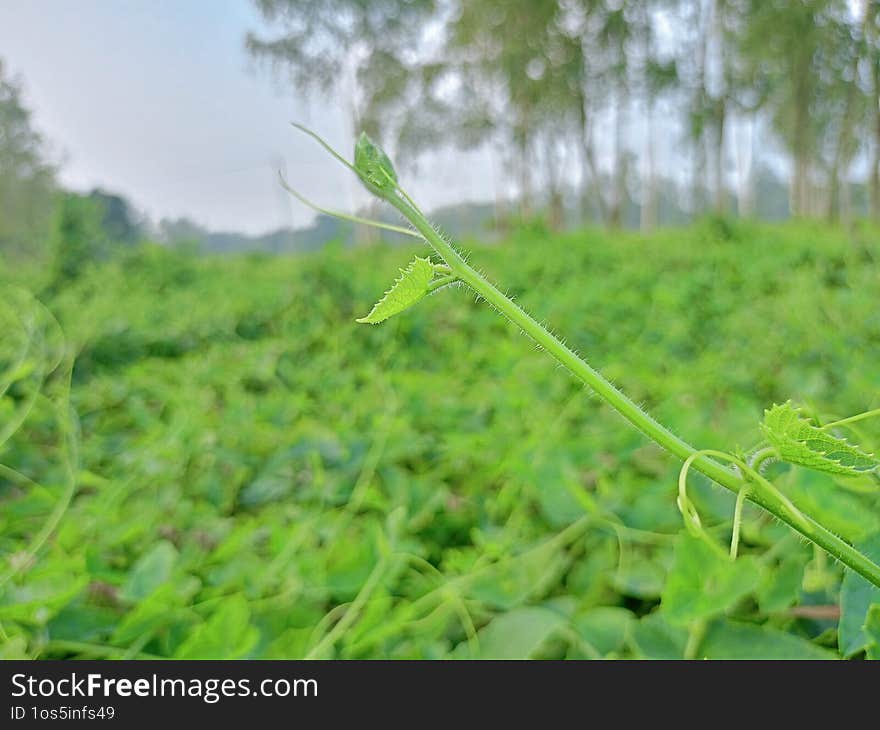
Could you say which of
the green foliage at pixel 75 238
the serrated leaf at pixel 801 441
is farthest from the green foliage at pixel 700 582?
the green foliage at pixel 75 238

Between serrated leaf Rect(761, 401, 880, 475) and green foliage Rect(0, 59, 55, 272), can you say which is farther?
green foliage Rect(0, 59, 55, 272)

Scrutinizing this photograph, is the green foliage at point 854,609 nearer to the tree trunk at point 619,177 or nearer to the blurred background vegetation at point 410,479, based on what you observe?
the blurred background vegetation at point 410,479

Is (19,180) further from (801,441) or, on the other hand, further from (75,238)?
(801,441)

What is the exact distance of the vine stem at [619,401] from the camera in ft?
0.76

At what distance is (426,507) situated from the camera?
64 centimetres

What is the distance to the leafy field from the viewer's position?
1.40 feet

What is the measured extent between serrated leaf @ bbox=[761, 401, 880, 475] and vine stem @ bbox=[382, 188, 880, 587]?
0.02 meters

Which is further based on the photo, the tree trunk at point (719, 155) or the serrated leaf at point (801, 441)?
the tree trunk at point (719, 155)

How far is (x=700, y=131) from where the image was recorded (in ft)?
36.7

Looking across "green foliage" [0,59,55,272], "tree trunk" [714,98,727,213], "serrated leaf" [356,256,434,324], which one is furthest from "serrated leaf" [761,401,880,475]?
"green foliage" [0,59,55,272]

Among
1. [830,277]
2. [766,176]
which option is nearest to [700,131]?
[830,277]

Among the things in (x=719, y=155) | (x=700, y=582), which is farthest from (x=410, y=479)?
(x=719, y=155)

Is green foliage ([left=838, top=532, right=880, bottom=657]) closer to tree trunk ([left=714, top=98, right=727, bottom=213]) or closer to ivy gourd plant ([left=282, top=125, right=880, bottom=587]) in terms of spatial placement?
ivy gourd plant ([left=282, top=125, right=880, bottom=587])

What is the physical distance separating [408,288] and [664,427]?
10 cm
